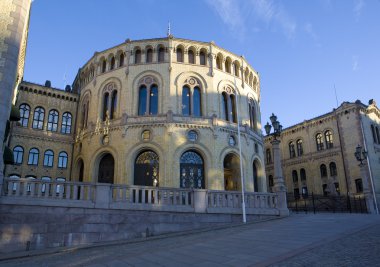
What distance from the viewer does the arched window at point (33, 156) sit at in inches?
1091

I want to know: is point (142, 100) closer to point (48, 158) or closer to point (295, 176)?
point (48, 158)

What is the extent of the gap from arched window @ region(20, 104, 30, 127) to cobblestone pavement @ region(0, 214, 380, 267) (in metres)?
20.7

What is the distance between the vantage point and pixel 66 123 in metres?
30.8

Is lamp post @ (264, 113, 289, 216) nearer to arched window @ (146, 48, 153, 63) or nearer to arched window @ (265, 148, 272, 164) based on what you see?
arched window @ (146, 48, 153, 63)

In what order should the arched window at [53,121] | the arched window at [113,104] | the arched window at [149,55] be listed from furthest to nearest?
the arched window at [53,121]
the arched window at [149,55]
the arched window at [113,104]

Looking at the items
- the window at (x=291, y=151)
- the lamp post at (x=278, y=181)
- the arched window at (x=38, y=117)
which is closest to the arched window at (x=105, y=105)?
the arched window at (x=38, y=117)

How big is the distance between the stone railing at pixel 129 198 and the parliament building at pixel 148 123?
770 cm

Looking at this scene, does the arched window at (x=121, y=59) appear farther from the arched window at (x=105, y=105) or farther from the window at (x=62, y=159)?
the window at (x=62, y=159)

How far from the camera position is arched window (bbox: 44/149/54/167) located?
28.5m

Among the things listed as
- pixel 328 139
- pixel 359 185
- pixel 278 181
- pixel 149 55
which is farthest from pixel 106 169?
pixel 328 139

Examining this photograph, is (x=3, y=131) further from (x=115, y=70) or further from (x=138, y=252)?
(x=115, y=70)

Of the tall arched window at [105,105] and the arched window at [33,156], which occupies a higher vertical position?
the tall arched window at [105,105]

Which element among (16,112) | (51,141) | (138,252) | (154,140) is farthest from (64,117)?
(138,252)

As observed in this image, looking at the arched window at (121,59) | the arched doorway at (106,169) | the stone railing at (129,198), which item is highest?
the arched window at (121,59)
